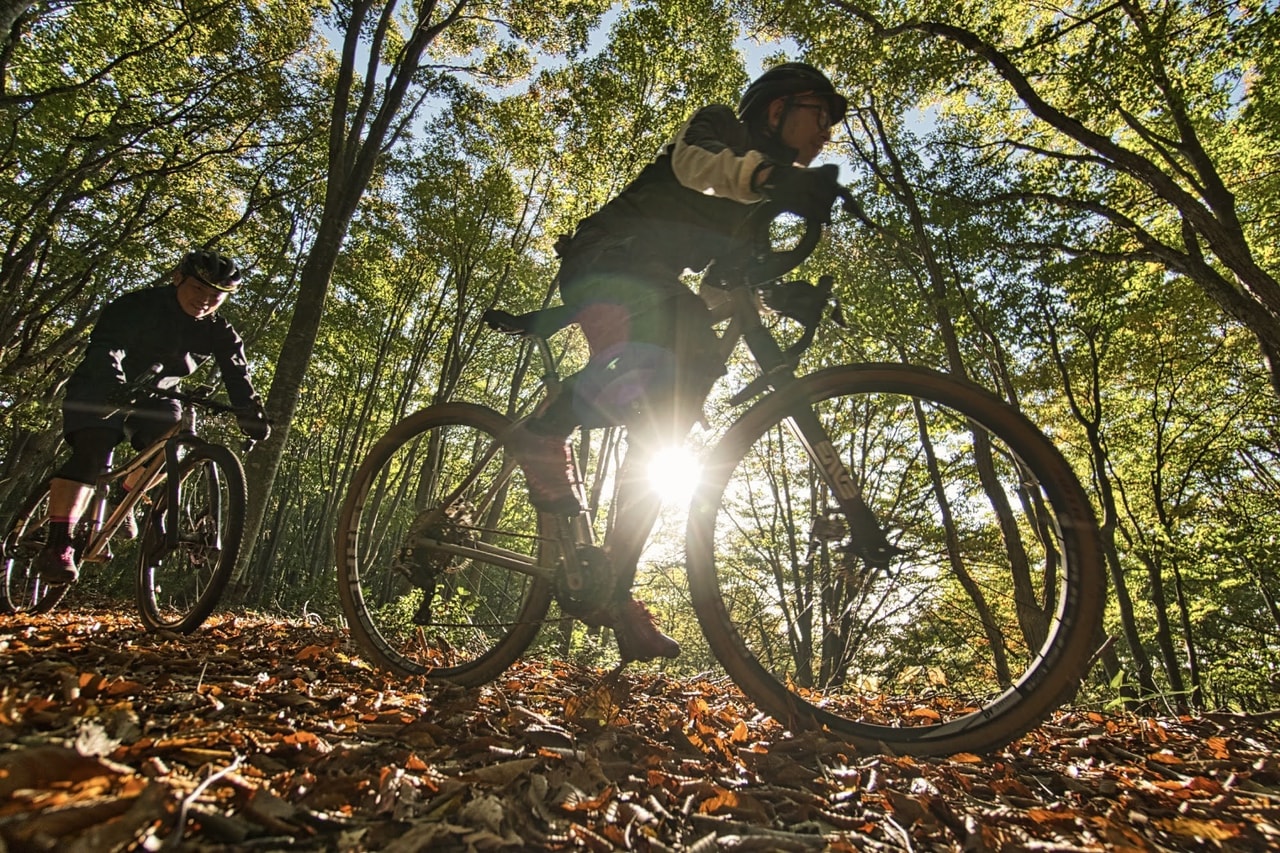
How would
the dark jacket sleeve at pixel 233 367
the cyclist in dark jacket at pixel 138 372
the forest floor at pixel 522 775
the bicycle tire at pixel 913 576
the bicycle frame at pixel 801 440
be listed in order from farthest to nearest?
the dark jacket sleeve at pixel 233 367 → the cyclist in dark jacket at pixel 138 372 → the bicycle frame at pixel 801 440 → the bicycle tire at pixel 913 576 → the forest floor at pixel 522 775

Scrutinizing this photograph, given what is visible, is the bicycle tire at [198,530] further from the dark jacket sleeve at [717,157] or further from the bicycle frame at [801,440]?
the dark jacket sleeve at [717,157]

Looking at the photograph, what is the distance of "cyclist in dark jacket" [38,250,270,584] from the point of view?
3561 mm

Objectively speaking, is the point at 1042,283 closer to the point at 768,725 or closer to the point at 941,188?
the point at 941,188

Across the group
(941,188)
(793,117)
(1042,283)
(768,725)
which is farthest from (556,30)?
(768,725)

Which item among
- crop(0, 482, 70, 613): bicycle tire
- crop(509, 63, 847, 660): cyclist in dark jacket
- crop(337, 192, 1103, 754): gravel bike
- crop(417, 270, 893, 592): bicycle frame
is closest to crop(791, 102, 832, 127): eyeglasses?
crop(509, 63, 847, 660): cyclist in dark jacket

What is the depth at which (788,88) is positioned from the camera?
2273mm

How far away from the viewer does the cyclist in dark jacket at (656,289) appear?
2248 mm

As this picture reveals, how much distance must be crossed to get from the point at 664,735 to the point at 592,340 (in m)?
1.62

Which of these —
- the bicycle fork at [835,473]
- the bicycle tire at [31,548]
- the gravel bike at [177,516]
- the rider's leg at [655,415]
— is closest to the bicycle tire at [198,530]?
the gravel bike at [177,516]

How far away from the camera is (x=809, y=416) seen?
6.82 feet

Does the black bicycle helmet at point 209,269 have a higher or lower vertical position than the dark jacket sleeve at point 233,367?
higher

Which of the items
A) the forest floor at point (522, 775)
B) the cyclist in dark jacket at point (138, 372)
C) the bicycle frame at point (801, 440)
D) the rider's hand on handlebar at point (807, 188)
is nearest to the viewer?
the forest floor at point (522, 775)

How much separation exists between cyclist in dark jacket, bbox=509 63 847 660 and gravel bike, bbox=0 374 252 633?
7.42 feet

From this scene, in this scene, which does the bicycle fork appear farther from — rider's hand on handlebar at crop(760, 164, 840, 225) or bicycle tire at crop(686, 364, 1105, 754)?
rider's hand on handlebar at crop(760, 164, 840, 225)
